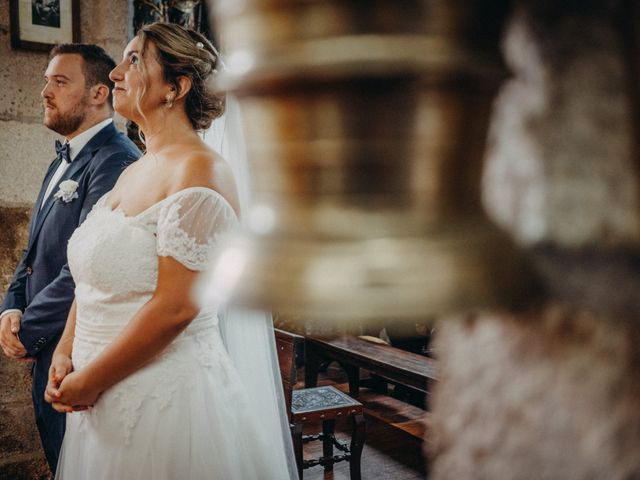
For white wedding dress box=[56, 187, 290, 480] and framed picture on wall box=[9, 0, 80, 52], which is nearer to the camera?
white wedding dress box=[56, 187, 290, 480]

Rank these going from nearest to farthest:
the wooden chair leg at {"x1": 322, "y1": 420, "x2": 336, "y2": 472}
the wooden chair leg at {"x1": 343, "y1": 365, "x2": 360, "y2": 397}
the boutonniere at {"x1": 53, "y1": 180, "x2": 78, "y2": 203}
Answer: the boutonniere at {"x1": 53, "y1": 180, "x2": 78, "y2": 203} < the wooden chair leg at {"x1": 322, "y1": 420, "x2": 336, "y2": 472} < the wooden chair leg at {"x1": 343, "y1": 365, "x2": 360, "y2": 397}

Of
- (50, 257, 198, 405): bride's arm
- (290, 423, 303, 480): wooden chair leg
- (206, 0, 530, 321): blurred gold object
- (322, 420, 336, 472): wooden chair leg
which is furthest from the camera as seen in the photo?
(322, 420, 336, 472): wooden chair leg

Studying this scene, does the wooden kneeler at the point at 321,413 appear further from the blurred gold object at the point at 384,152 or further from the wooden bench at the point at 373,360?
the blurred gold object at the point at 384,152

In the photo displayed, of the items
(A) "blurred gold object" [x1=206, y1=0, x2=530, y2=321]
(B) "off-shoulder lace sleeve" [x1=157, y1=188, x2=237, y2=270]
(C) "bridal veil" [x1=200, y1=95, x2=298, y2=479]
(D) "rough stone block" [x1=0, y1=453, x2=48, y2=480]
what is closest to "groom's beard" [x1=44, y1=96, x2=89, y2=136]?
(C) "bridal veil" [x1=200, y1=95, x2=298, y2=479]

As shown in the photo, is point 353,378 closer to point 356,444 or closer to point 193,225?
point 356,444

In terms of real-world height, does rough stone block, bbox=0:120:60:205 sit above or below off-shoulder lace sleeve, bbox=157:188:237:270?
above

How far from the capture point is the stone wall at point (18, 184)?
2973mm

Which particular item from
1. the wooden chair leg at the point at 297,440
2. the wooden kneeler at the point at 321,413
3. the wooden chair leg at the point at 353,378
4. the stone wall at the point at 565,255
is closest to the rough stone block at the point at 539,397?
the stone wall at the point at 565,255

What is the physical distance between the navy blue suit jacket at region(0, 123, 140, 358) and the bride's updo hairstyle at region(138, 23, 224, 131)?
63 cm

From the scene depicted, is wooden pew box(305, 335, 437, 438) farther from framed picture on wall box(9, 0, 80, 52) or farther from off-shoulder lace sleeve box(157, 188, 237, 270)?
framed picture on wall box(9, 0, 80, 52)

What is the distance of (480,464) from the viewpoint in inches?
9.7

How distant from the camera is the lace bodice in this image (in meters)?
1.60

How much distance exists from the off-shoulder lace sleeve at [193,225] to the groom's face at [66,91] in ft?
3.69

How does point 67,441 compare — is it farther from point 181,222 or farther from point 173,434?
point 181,222
